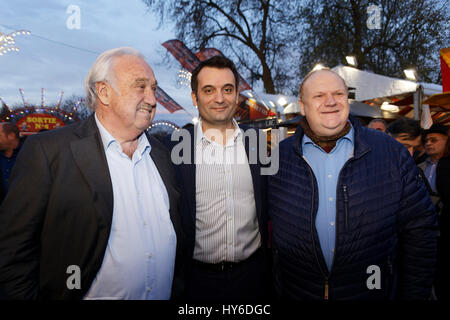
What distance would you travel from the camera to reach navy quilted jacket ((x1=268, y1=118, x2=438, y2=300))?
1.83 metres

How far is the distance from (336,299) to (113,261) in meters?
1.46

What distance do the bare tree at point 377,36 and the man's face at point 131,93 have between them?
12554mm

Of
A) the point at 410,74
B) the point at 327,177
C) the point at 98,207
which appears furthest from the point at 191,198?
the point at 410,74

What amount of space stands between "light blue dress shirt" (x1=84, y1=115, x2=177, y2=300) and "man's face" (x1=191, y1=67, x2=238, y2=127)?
0.82m

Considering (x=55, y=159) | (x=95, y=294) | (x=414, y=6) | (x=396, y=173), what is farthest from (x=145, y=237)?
(x=414, y=6)

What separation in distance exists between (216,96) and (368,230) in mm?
1637

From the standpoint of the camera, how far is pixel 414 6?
11.4 m

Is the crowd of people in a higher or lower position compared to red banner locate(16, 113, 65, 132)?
lower

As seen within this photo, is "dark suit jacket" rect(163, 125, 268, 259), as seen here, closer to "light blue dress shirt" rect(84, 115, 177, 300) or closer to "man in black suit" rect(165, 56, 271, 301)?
"man in black suit" rect(165, 56, 271, 301)

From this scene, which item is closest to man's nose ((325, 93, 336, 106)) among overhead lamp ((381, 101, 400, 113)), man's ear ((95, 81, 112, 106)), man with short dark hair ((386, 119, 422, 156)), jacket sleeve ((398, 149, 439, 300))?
jacket sleeve ((398, 149, 439, 300))

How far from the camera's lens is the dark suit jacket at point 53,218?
57.5 inches

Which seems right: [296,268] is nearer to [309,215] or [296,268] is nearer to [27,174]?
[309,215]

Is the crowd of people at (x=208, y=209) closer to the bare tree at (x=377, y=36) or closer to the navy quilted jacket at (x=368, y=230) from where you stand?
the navy quilted jacket at (x=368, y=230)

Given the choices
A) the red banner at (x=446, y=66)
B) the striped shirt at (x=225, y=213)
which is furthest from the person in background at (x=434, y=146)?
the striped shirt at (x=225, y=213)
